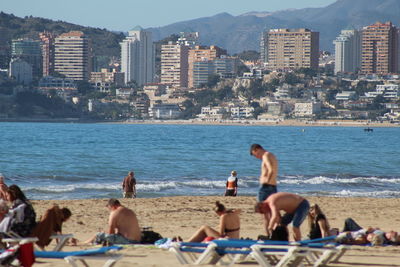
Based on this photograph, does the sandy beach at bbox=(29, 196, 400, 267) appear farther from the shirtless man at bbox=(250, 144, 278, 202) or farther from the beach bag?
the shirtless man at bbox=(250, 144, 278, 202)

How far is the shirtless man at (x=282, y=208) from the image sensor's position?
33.6 ft

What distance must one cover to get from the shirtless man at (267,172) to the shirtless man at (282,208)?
356 mm

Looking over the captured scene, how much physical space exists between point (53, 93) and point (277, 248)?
18076cm

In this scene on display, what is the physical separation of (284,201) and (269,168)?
584 mm

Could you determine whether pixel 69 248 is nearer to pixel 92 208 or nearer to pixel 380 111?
Answer: pixel 92 208

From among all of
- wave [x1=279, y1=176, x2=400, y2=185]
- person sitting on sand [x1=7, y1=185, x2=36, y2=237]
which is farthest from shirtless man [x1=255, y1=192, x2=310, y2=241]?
wave [x1=279, y1=176, x2=400, y2=185]

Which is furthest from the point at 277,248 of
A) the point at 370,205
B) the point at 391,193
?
the point at 391,193

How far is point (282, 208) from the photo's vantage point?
33.8ft

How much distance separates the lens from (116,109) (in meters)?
186

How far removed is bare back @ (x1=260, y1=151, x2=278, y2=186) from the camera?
35.2 feet

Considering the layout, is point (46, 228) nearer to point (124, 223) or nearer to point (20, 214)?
point (20, 214)

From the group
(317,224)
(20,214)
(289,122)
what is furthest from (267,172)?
(289,122)

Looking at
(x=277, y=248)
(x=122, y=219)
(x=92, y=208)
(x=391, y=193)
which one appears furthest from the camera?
(x=391, y=193)

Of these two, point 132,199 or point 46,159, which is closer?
point 132,199
